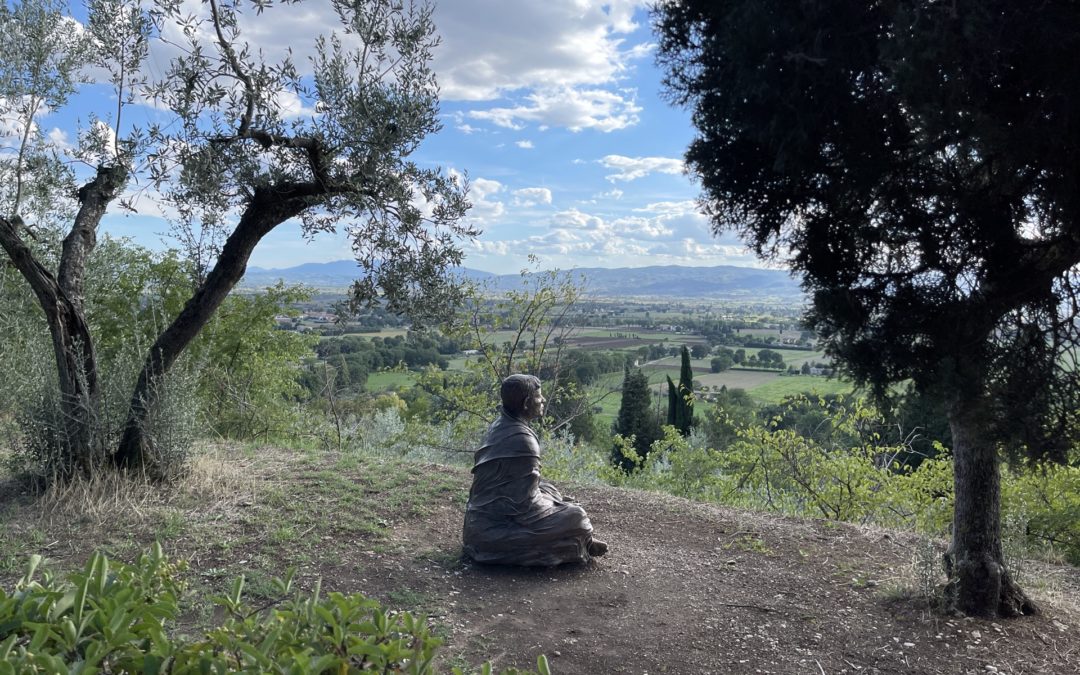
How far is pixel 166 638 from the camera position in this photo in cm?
179

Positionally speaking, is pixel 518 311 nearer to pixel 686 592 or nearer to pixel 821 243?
pixel 686 592

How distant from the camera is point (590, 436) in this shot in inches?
1169

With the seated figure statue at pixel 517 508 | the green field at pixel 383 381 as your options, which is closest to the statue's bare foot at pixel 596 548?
the seated figure statue at pixel 517 508

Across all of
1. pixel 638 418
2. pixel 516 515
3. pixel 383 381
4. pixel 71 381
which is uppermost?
pixel 71 381

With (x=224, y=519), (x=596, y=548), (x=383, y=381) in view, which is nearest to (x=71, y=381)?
(x=224, y=519)

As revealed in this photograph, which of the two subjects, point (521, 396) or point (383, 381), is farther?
point (383, 381)

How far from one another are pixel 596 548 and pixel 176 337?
4.63m

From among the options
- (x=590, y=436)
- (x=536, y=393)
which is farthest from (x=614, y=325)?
(x=536, y=393)

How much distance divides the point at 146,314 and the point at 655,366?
70.1 ft

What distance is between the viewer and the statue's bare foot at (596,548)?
6.40 meters

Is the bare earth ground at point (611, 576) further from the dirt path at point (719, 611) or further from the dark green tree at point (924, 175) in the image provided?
the dark green tree at point (924, 175)

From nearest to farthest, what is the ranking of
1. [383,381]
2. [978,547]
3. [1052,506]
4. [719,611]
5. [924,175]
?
[924,175], [978,547], [719,611], [1052,506], [383,381]

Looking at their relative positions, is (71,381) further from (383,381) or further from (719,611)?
(383,381)

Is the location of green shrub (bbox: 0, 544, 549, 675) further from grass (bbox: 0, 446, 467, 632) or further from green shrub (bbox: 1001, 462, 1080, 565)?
green shrub (bbox: 1001, 462, 1080, 565)
